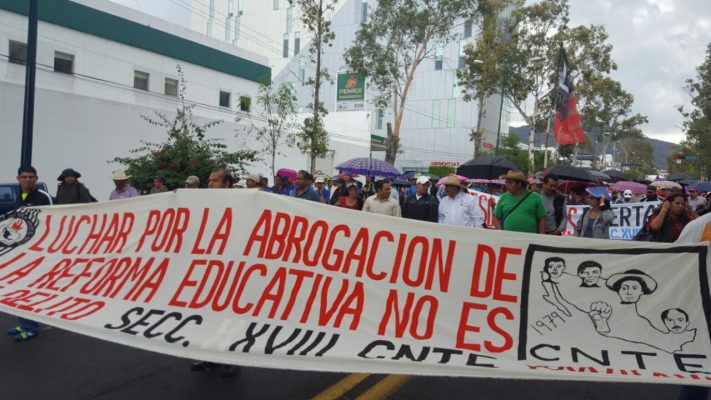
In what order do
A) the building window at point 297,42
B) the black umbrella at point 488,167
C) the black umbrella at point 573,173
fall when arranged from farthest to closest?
the building window at point 297,42, the black umbrella at point 488,167, the black umbrella at point 573,173

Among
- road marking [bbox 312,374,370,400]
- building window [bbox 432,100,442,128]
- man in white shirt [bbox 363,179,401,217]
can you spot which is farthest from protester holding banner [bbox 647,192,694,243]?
building window [bbox 432,100,442,128]

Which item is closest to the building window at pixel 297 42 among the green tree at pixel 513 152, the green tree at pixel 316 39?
the green tree at pixel 513 152

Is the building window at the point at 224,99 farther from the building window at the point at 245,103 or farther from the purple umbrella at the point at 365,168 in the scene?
the purple umbrella at the point at 365,168

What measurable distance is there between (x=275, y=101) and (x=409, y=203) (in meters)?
16.6

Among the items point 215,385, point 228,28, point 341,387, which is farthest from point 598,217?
point 228,28

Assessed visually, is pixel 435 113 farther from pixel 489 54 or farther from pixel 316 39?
pixel 316 39

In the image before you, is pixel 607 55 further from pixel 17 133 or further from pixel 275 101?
pixel 17 133

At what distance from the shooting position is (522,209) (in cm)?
611

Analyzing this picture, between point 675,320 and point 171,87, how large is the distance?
78.4ft

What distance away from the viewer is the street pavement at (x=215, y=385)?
4055mm

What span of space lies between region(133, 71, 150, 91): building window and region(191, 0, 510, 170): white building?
33.2m

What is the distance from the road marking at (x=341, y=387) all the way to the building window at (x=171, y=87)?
73.7 feet

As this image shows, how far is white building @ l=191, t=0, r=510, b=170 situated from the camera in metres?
58.6

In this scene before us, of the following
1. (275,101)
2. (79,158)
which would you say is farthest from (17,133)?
(275,101)
